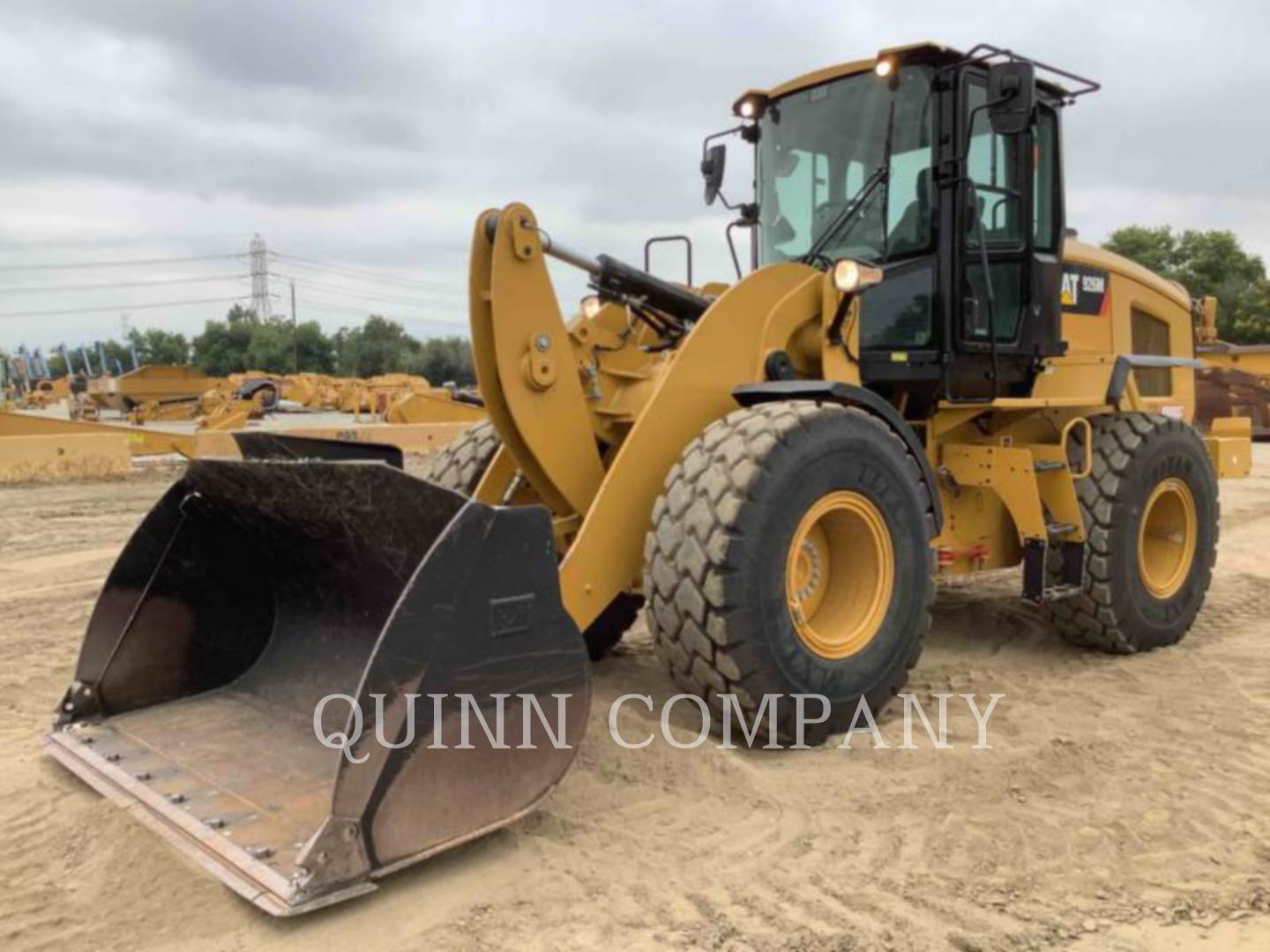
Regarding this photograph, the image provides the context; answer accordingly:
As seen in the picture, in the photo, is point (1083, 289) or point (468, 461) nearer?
point (468, 461)

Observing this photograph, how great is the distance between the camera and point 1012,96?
4.30 m

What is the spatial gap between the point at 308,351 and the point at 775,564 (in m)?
73.9

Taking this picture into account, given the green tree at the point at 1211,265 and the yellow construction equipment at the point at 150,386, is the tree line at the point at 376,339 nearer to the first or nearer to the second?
the green tree at the point at 1211,265

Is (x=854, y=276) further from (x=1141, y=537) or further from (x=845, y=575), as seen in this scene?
(x=1141, y=537)

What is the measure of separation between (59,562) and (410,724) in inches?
272

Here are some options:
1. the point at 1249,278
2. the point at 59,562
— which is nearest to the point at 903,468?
the point at 59,562

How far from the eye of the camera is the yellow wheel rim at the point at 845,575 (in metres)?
3.95

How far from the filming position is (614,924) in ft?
8.54

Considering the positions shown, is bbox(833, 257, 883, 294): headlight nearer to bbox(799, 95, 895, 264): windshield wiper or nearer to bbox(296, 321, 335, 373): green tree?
bbox(799, 95, 895, 264): windshield wiper

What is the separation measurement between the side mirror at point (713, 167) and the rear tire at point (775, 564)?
211 cm

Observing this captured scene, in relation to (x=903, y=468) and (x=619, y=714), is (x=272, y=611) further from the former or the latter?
(x=903, y=468)

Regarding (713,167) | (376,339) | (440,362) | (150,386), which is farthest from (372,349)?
(713,167)

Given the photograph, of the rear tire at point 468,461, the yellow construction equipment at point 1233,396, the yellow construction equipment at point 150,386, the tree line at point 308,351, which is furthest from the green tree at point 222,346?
the rear tire at point 468,461

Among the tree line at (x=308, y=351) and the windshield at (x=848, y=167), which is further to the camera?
the tree line at (x=308, y=351)
